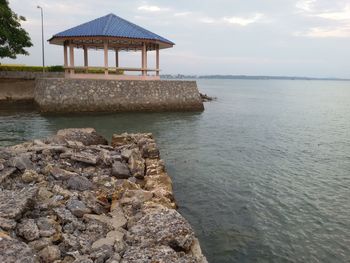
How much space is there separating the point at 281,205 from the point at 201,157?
5642mm

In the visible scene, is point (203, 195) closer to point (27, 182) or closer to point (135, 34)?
point (27, 182)

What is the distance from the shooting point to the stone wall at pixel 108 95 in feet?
84.4

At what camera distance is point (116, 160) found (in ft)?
32.5

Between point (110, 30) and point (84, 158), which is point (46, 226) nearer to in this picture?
point (84, 158)

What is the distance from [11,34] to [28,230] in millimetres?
27719

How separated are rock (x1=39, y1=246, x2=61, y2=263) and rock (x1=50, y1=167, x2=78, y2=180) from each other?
3137 mm

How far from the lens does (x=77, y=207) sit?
6.39 metres

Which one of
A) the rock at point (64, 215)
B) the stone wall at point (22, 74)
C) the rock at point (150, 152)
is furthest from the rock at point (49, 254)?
the stone wall at point (22, 74)

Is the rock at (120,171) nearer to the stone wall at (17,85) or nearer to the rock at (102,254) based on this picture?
the rock at (102,254)

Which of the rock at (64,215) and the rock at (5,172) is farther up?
the rock at (5,172)

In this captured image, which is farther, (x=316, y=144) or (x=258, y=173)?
(x=316, y=144)

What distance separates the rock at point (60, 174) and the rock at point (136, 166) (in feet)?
5.91

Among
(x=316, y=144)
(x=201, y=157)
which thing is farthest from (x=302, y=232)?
(x=316, y=144)

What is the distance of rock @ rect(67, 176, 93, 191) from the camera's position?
7680mm
